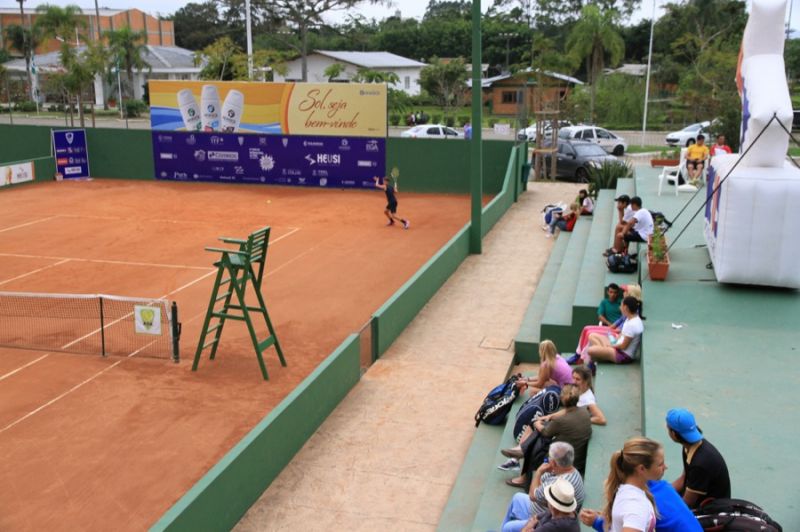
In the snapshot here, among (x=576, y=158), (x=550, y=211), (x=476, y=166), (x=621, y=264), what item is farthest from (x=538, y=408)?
(x=576, y=158)

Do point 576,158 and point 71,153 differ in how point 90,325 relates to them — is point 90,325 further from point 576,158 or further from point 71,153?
point 71,153

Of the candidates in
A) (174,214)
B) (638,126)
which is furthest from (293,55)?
(174,214)

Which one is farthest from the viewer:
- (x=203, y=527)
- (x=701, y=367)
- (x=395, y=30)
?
(x=395, y=30)

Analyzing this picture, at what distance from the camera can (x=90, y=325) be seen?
14336mm

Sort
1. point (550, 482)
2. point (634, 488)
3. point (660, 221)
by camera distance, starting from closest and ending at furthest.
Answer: point (634, 488) → point (550, 482) → point (660, 221)

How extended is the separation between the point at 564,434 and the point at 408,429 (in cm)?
285

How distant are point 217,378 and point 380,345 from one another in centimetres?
242

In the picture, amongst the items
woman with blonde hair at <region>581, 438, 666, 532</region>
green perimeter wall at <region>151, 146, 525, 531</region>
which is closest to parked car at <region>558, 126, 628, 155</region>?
green perimeter wall at <region>151, 146, 525, 531</region>

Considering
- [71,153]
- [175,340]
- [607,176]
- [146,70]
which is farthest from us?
[146,70]

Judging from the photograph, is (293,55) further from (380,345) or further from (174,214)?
(380,345)

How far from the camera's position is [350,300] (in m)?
15.8

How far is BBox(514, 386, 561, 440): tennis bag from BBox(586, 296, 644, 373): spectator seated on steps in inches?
51.0

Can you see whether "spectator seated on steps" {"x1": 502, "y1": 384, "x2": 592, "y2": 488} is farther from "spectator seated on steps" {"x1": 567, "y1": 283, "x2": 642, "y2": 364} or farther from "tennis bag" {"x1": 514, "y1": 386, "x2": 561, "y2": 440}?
"spectator seated on steps" {"x1": 567, "y1": 283, "x2": 642, "y2": 364}

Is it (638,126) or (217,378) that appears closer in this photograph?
(217,378)
